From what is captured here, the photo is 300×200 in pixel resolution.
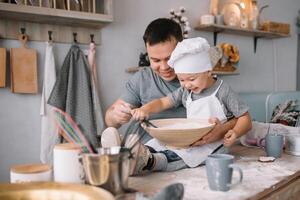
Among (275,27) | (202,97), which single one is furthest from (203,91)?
(275,27)

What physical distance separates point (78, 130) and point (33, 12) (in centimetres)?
126

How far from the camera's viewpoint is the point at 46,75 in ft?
6.64

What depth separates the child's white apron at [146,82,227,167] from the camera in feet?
3.62

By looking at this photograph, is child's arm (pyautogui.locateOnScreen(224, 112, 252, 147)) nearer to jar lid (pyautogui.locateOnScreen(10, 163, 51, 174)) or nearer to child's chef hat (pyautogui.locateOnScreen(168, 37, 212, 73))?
child's chef hat (pyautogui.locateOnScreen(168, 37, 212, 73))

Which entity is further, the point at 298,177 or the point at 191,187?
the point at 298,177

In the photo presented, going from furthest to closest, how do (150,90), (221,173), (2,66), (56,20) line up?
1. (56,20)
2. (2,66)
3. (150,90)
4. (221,173)

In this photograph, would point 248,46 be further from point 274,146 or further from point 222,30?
point 274,146

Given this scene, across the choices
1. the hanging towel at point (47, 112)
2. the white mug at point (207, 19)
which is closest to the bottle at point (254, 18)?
the white mug at point (207, 19)

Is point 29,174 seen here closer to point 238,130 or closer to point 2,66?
point 238,130

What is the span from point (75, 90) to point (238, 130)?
1.19m

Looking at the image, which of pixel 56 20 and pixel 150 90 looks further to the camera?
pixel 56 20

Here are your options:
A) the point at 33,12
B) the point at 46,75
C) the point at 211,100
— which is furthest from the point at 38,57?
the point at 211,100

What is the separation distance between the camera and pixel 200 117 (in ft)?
4.10

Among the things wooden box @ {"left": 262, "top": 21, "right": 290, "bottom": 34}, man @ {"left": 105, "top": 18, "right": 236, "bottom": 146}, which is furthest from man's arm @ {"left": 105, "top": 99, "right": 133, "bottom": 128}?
wooden box @ {"left": 262, "top": 21, "right": 290, "bottom": 34}
